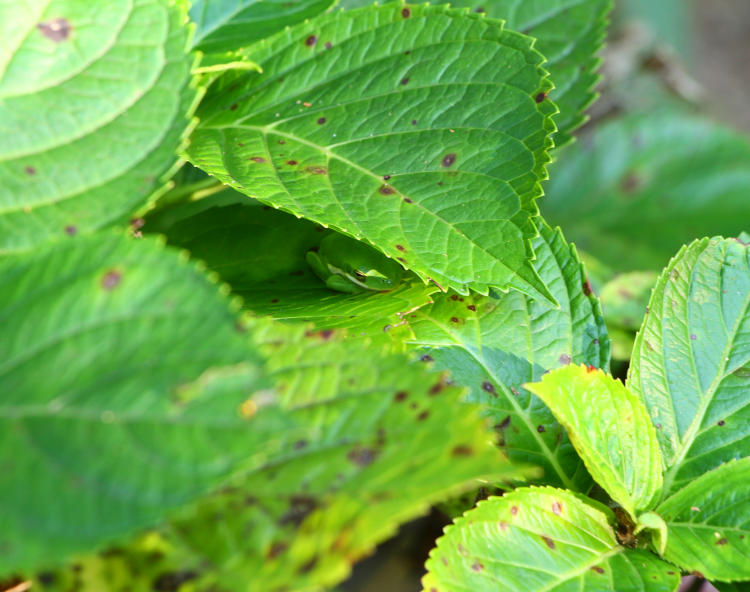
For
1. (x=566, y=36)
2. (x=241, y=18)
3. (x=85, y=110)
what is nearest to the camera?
(x=85, y=110)

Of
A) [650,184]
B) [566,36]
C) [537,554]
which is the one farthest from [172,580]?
[650,184]

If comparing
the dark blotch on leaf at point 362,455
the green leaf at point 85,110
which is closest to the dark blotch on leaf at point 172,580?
the dark blotch on leaf at point 362,455

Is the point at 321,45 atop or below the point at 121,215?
atop

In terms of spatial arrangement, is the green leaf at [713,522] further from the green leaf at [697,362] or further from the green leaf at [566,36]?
the green leaf at [566,36]

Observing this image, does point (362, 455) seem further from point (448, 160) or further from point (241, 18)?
point (241, 18)

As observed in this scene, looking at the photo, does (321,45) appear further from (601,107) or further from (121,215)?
(601,107)

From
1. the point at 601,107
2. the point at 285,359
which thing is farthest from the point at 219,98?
the point at 601,107
